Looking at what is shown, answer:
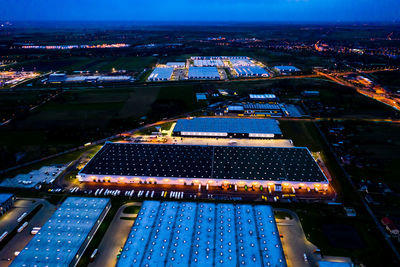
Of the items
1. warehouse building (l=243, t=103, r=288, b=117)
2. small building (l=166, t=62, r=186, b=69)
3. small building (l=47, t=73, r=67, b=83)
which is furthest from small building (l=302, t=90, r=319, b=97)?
small building (l=47, t=73, r=67, b=83)

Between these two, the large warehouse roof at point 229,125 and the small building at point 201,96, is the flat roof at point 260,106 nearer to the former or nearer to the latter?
the large warehouse roof at point 229,125

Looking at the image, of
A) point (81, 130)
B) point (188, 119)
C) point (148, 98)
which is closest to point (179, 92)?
point (148, 98)

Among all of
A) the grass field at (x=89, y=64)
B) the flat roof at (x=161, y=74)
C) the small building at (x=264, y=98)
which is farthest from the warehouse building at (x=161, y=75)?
the small building at (x=264, y=98)

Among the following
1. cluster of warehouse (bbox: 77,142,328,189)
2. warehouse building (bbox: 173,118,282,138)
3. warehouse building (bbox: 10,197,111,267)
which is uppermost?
warehouse building (bbox: 173,118,282,138)

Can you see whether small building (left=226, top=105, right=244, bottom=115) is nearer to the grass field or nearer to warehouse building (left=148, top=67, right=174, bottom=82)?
warehouse building (left=148, top=67, right=174, bottom=82)

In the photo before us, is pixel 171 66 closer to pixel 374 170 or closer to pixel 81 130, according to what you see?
pixel 81 130
